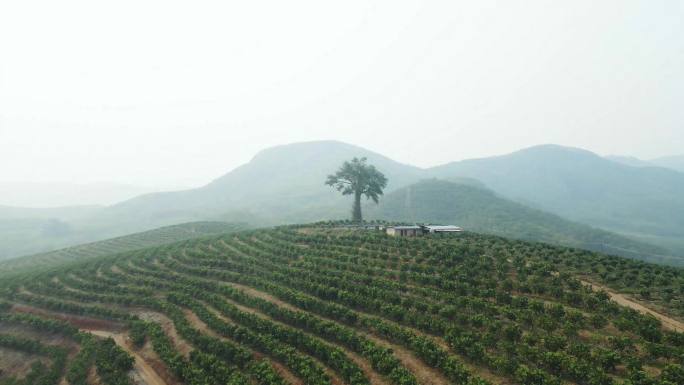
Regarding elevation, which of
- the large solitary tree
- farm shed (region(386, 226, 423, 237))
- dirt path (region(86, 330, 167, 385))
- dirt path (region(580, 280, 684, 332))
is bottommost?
dirt path (region(86, 330, 167, 385))

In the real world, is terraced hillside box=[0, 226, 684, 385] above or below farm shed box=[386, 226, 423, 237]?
below

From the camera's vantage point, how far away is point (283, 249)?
4266cm

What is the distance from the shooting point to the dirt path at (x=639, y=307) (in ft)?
A: 67.9

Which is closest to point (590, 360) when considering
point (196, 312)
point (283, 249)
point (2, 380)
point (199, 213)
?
point (196, 312)

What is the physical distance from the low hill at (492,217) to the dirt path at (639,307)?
205 feet

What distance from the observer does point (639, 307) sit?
920 inches

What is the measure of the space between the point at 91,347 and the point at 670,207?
243 m

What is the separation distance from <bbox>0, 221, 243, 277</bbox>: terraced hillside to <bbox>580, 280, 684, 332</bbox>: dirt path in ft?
236

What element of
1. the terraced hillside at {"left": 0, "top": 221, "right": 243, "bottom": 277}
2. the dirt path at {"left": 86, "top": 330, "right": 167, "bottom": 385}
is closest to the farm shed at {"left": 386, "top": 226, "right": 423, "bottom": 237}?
the dirt path at {"left": 86, "top": 330, "right": 167, "bottom": 385}

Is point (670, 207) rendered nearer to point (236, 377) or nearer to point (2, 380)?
point (236, 377)

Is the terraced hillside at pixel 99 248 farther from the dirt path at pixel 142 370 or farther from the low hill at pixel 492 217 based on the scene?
the low hill at pixel 492 217

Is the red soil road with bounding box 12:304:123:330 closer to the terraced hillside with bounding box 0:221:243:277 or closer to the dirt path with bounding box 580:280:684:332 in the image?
the terraced hillside with bounding box 0:221:243:277

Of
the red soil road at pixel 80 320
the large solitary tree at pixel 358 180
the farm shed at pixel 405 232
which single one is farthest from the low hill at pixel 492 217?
the red soil road at pixel 80 320

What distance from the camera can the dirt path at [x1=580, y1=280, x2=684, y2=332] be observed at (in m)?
20.7
